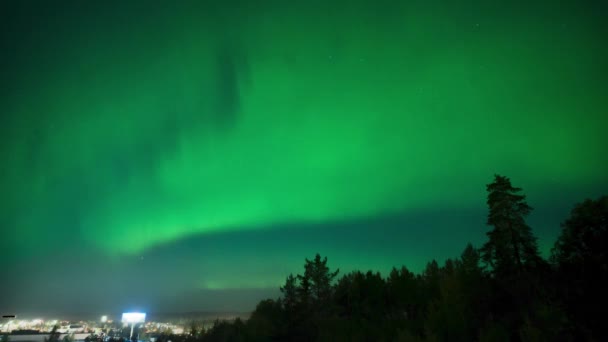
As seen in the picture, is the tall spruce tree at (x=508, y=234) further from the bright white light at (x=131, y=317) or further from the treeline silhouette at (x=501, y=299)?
the bright white light at (x=131, y=317)

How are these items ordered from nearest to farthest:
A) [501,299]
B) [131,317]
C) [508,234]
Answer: [501,299] < [508,234] < [131,317]

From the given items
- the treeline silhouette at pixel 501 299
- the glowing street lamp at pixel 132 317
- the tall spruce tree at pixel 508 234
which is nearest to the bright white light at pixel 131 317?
the glowing street lamp at pixel 132 317

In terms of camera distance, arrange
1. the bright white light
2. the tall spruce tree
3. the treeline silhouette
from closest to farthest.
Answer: the treeline silhouette
the tall spruce tree
the bright white light

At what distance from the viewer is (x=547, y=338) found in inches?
699

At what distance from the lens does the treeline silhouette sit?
19.0 m

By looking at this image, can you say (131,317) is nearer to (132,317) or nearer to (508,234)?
(132,317)

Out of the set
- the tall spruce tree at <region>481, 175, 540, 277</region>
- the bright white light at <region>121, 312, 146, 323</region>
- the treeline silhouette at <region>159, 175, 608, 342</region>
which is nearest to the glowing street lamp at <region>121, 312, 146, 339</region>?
the bright white light at <region>121, 312, 146, 323</region>

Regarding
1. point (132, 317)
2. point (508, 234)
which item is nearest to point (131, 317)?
point (132, 317)

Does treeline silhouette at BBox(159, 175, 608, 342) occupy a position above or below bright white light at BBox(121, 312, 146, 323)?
above

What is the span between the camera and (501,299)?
29.6 meters

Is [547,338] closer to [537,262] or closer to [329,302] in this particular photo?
[537,262]

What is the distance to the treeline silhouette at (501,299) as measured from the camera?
19.0m

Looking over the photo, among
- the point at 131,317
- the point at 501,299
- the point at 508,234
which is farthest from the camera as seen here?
the point at 131,317

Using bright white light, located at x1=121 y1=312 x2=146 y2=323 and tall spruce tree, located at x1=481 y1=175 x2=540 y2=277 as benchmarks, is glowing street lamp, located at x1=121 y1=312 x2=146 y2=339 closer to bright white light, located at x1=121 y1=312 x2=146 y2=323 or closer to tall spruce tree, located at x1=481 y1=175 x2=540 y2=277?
bright white light, located at x1=121 y1=312 x2=146 y2=323
